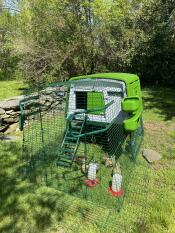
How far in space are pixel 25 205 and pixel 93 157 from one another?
4.48 ft

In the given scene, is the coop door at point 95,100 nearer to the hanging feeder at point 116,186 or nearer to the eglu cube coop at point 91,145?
the eglu cube coop at point 91,145

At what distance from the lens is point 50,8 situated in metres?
10.4

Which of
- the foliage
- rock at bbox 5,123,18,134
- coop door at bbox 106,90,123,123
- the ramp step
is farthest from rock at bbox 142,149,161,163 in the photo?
the foliage

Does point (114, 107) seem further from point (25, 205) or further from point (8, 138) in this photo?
point (8, 138)

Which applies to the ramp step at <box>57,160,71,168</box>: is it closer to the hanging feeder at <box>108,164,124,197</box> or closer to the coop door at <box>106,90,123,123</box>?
the hanging feeder at <box>108,164,124,197</box>

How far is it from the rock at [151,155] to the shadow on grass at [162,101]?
2.26 meters

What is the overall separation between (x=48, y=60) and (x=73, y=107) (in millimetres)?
6242

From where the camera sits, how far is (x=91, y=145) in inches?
190

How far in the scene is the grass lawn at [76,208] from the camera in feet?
10.6

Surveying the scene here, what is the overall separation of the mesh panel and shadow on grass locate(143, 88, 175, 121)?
7.69 feet

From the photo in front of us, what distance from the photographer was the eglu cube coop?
152 inches

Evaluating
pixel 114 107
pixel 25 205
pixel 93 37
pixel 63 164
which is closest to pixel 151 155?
pixel 114 107

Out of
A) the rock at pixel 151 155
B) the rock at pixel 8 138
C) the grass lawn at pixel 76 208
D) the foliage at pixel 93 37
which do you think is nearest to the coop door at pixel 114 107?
the grass lawn at pixel 76 208

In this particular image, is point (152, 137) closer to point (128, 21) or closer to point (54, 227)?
point (54, 227)
